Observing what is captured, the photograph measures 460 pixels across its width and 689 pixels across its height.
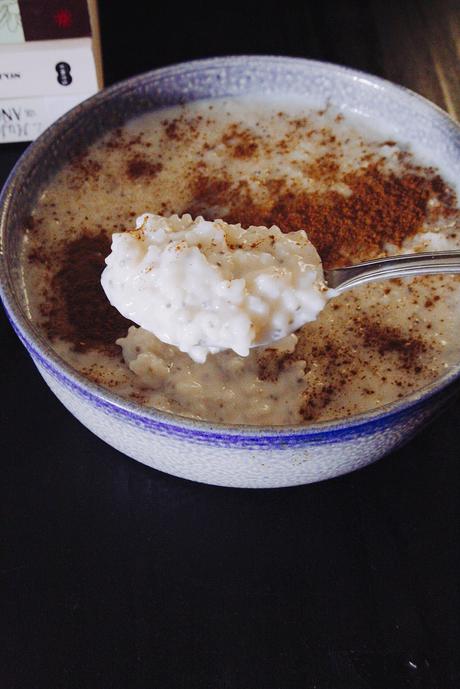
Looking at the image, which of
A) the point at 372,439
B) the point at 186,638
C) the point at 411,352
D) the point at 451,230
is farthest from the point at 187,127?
the point at 186,638

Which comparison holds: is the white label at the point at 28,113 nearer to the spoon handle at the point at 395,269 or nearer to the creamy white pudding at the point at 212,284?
the creamy white pudding at the point at 212,284

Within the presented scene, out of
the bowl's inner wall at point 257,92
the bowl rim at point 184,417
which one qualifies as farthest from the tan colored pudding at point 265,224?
the bowl rim at point 184,417

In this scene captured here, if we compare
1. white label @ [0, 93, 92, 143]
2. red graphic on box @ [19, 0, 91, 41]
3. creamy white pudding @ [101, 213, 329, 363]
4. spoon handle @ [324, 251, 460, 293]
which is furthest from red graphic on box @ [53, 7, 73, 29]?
spoon handle @ [324, 251, 460, 293]

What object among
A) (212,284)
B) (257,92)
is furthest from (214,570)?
(257,92)

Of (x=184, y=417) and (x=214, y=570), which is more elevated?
(x=184, y=417)

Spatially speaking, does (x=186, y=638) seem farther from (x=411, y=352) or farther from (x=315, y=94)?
(x=315, y=94)

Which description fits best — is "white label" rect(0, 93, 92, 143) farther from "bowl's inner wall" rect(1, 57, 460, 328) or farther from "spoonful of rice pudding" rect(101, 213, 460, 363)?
"spoonful of rice pudding" rect(101, 213, 460, 363)

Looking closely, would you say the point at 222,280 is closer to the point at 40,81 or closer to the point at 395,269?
the point at 395,269
